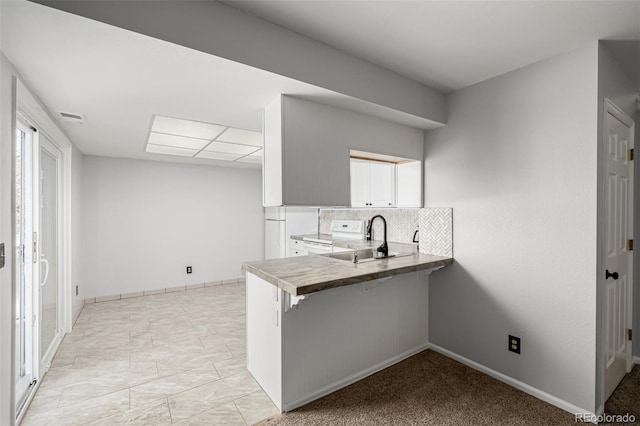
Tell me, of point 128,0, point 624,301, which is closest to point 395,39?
point 128,0

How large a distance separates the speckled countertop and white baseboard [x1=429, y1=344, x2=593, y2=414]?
2.76 ft

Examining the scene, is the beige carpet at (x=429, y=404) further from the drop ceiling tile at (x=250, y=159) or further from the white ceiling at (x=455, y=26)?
the drop ceiling tile at (x=250, y=159)

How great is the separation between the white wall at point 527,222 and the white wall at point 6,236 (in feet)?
9.77

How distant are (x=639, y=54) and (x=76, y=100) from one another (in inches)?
152

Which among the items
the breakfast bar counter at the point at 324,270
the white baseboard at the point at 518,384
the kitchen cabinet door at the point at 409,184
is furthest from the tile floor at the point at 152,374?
the kitchen cabinet door at the point at 409,184

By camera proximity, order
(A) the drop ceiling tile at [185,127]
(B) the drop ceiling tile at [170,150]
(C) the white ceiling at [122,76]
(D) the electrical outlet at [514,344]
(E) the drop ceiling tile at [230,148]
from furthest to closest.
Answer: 1. (B) the drop ceiling tile at [170,150]
2. (E) the drop ceiling tile at [230,148]
3. (A) the drop ceiling tile at [185,127]
4. (D) the electrical outlet at [514,344]
5. (C) the white ceiling at [122,76]

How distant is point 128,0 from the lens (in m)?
1.35

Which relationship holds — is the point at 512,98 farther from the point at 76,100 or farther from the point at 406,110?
the point at 76,100

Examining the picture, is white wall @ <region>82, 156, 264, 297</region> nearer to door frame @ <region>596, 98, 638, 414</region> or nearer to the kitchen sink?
the kitchen sink

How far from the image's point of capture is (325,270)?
6.88 feet

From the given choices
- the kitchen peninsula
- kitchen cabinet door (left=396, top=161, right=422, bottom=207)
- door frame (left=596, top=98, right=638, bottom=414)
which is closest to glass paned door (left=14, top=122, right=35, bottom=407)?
the kitchen peninsula

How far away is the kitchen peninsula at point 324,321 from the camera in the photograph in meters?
2.00

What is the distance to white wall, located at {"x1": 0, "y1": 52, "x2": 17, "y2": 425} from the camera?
154 centimetres

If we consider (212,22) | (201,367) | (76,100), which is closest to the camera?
(212,22)
